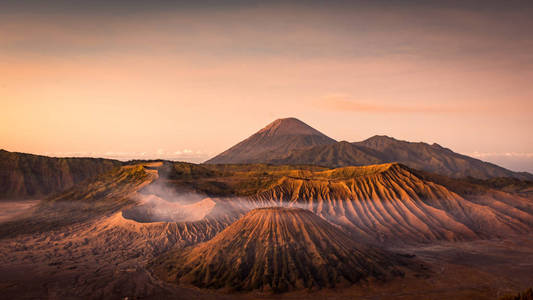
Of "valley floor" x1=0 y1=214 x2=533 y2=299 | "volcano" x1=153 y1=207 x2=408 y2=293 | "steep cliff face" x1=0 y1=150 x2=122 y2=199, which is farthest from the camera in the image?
"steep cliff face" x1=0 y1=150 x2=122 y2=199

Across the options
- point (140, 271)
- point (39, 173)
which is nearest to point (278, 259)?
point (140, 271)

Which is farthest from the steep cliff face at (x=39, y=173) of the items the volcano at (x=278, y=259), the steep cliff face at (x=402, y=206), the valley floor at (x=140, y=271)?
the volcano at (x=278, y=259)

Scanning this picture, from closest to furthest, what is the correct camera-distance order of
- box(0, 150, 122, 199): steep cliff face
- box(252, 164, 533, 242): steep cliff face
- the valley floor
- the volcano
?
1. the valley floor
2. the volcano
3. box(252, 164, 533, 242): steep cliff face
4. box(0, 150, 122, 199): steep cliff face

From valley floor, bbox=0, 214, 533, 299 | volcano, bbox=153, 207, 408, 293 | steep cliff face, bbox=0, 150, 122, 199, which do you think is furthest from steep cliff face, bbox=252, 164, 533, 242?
steep cliff face, bbox=0, 150, 122, 199

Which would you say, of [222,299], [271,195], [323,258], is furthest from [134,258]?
[271,195]

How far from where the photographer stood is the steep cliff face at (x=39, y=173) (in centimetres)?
14650

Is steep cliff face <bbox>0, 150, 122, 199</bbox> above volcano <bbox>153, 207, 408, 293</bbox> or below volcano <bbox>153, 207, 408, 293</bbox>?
above

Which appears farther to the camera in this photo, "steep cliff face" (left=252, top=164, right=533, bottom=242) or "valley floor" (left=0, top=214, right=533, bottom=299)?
"steep cliff face" (left=252, top=164, right=533, bottom=242)

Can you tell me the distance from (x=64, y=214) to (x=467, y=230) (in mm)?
91171

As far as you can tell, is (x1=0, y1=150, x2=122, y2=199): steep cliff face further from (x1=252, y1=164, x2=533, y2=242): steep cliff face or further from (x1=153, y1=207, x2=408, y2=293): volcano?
(x1=153, y1=207, x2=408, y2=293): volcano

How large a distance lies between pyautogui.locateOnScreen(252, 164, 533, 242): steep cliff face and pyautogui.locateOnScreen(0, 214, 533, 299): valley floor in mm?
6131

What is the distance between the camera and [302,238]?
4794cm

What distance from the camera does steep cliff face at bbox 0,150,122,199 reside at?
146500 millimetres

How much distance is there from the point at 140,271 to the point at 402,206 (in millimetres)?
56964
